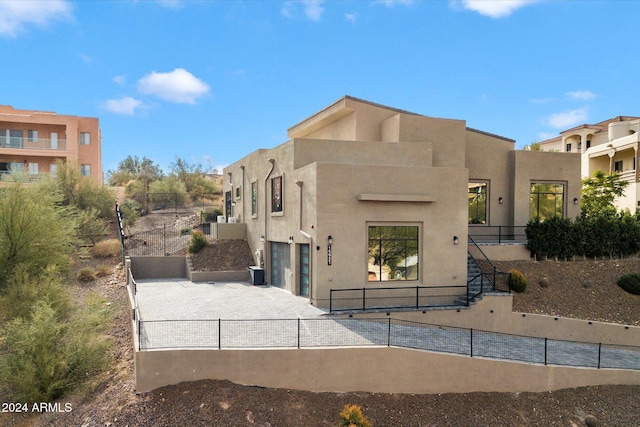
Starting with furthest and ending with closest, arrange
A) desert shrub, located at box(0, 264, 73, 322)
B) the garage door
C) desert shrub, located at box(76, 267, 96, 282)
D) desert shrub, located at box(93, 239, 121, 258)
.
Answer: desert shrub, located at box(93, 239, 121, 258), desert shrub, located at box(76, 267, 96, 282), the garage door, desert shrub, located at box(0, 264, 73, 322)

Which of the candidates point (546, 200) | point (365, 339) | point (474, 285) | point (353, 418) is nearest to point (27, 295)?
point (365, 339)

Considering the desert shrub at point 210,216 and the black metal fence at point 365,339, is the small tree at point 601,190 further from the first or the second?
the desert shrub at point 210,216

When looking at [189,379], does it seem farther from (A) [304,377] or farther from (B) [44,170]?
(B) [44,170]

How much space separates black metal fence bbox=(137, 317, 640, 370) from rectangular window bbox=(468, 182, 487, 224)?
776 centimetres

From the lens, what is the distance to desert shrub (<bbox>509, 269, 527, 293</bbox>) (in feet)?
54.3

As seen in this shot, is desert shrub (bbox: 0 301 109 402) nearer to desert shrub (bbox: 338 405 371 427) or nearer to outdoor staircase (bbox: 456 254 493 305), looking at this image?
desert shrub (bbox: 338 405 371 427)

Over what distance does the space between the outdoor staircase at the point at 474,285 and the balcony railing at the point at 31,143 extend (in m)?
33.8

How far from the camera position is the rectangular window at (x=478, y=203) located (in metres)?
21.1

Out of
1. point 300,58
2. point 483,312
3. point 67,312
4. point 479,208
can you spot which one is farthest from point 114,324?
point 479,208


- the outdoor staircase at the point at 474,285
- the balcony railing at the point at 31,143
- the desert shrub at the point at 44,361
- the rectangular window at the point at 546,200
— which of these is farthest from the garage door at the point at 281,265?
the balcony railing at the point at 31,143

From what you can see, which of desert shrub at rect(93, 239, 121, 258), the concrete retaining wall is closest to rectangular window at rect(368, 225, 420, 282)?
the concrete retaining wall

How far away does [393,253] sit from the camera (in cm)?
1497

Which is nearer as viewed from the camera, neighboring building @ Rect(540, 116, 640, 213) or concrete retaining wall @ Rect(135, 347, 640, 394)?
concrete retaining wall @ Rect(135, 347, 640, 394)

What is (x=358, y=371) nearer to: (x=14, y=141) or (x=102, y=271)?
(x=102, y=271)
